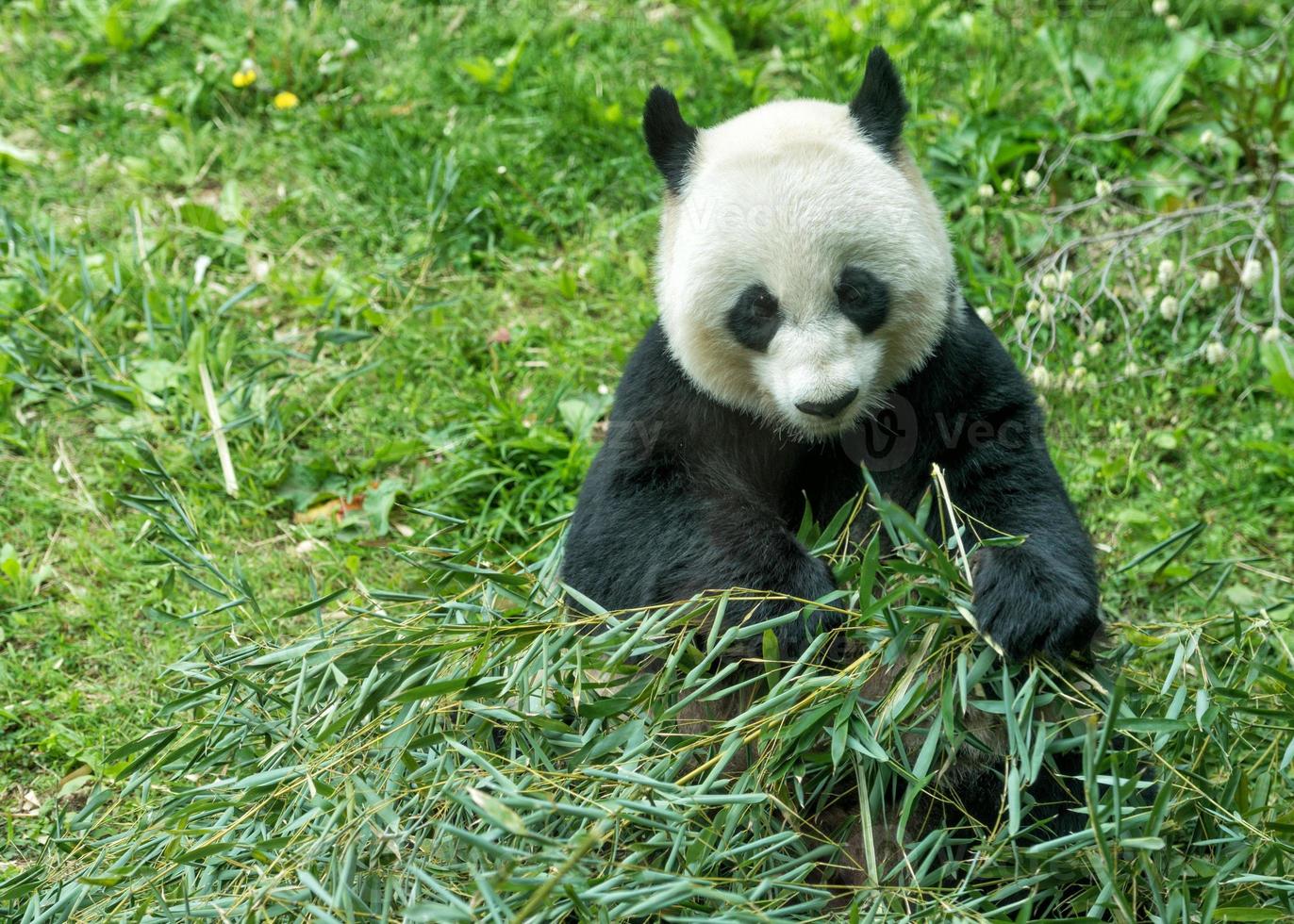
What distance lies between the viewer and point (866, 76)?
12.8ft

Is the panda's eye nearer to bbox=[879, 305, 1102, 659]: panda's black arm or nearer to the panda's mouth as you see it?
the panda's mouth

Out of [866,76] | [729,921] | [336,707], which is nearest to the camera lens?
[729,921]

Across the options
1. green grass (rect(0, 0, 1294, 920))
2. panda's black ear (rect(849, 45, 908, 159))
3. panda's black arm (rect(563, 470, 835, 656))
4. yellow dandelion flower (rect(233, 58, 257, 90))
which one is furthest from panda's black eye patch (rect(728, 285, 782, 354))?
yellow dandelion flower (rect(233, 58, 257, 90))

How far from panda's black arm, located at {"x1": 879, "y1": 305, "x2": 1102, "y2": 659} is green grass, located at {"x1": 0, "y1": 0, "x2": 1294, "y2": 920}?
0.21 m

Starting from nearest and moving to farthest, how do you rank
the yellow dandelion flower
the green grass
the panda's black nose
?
the green grass < the panda's black nose < the yellow dandelion flower

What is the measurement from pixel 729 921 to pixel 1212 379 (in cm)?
382

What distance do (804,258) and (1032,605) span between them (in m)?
1.15

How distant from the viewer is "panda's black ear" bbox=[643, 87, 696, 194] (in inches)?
156

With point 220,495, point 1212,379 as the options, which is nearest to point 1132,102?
point 1212,379

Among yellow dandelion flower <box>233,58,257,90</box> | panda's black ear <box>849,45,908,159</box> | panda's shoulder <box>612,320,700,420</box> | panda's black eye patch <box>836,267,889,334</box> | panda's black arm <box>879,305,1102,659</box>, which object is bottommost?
panda's black arm <box>879,305,1102,659</box>

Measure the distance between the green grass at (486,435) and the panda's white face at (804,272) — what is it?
Result: 26.0 inches

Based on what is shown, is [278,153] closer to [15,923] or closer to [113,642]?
[113,642]

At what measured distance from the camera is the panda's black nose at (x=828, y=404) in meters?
3.48

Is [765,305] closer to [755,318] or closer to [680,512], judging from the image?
[755,318]
